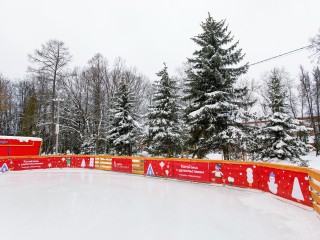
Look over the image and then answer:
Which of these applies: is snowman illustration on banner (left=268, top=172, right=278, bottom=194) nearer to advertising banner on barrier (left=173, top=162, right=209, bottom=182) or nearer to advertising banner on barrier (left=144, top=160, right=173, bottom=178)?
advertising banner on barrier (left=173, top=162, right=209, bottom=182)

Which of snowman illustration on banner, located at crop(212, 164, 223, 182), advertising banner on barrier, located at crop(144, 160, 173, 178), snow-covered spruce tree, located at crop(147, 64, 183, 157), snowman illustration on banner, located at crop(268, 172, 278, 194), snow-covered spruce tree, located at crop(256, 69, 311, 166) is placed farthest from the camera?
snow-covered spruce tree, located at crop(147, 64, 183, 157)

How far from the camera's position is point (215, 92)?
53.4 ft

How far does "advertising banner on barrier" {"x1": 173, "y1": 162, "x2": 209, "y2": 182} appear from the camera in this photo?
12859 millimetres

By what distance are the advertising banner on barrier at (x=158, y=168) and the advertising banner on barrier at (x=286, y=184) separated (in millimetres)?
5936

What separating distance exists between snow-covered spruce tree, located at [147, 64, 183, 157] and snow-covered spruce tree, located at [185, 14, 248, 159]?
4.13 metres

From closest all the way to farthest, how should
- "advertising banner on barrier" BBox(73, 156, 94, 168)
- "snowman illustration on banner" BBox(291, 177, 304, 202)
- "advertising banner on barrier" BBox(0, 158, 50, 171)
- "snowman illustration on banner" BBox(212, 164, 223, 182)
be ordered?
"snowman illustration on banner" BBox(291, 177, 304, 202)
"snowman illustration on banner" BBox(212, 164, 223, 182)
"advertising banner on barrier" BBox(0, 158, 50, 171)
"advertising banner on barrier" BBox(73, 156, 94, 168)

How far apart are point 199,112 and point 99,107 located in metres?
18.2

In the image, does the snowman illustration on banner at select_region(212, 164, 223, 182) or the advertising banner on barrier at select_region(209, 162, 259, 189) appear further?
the snowman illustration on banner at select_region(212, 164, 223, 182)

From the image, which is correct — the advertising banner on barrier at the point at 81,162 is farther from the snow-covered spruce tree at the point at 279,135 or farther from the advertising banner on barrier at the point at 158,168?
the snow-covered spruce tree at the point at 279,135

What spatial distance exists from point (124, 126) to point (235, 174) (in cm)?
→ 1472

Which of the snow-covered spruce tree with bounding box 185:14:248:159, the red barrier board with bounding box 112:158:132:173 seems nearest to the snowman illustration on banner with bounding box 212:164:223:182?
the snow-covered spruce tree with bounding box 185:14:248:159

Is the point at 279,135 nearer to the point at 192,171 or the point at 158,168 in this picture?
the point at 192,171

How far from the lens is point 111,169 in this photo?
20.0 meters

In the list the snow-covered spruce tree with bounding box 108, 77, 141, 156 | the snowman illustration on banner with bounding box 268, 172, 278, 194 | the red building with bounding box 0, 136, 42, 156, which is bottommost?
the snowman illustration on banner with bounding box 268, 172, 278, 194
